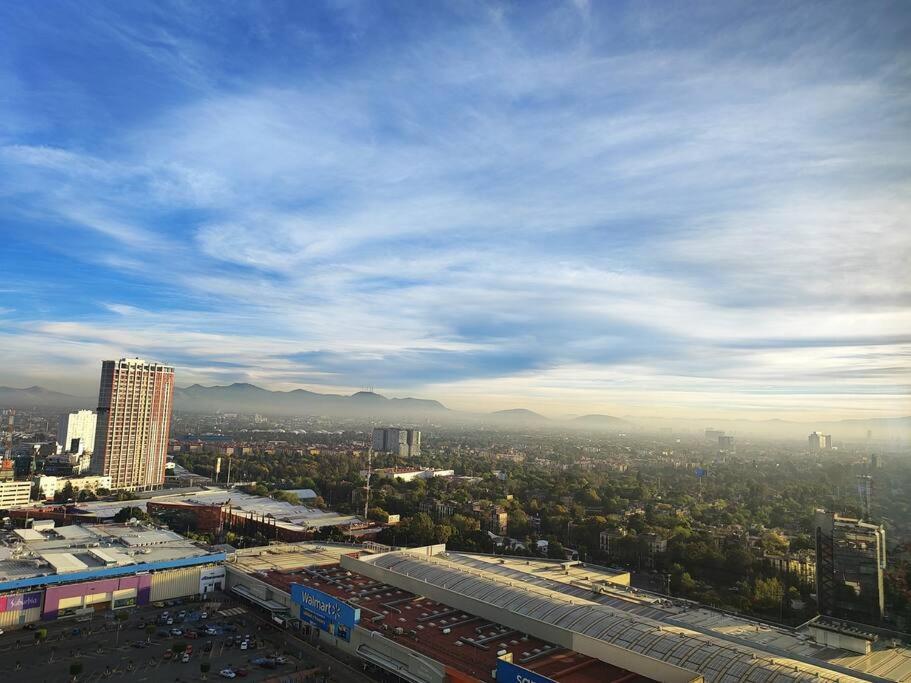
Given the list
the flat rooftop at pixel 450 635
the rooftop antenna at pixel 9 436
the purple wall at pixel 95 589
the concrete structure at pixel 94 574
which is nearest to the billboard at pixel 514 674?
the flat rooftop at pixel 450 635

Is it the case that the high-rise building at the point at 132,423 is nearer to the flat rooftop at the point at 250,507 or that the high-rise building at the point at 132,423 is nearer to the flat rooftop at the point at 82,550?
the flat rooftop at the point at 250,507

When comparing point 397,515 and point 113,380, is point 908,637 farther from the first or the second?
point 113,380

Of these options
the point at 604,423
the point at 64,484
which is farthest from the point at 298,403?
the point at 64,484

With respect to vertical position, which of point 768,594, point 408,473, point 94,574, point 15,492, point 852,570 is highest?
point 852,570

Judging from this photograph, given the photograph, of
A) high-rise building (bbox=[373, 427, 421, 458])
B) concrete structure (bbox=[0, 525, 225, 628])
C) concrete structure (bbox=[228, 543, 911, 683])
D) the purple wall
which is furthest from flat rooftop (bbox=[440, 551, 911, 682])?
high-rise building (bbox=[373, 427, 421, 458])

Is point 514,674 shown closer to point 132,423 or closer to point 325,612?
point 325,612

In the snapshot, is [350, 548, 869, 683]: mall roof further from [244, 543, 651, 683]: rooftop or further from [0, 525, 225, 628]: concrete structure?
[0, 525, 225, 628]: concrete structure
